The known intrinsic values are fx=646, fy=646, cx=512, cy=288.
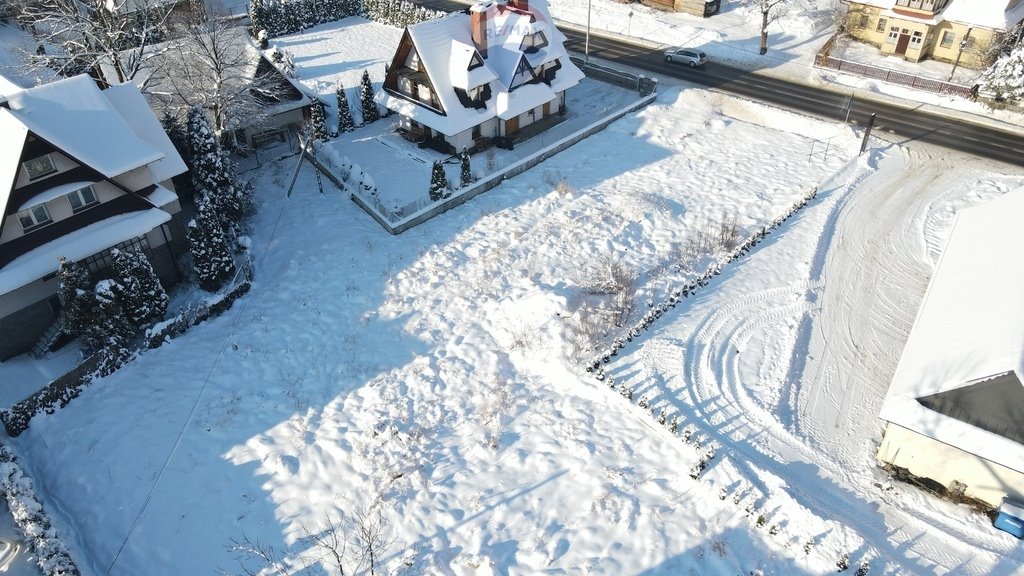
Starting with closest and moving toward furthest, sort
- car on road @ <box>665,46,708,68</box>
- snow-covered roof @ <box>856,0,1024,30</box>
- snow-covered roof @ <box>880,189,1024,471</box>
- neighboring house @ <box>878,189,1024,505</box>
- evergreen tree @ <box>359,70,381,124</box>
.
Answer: neighboring house @ <box>878,189,1024,505</box>
snow-covered roof @ <box>880,189,1024,471</box>
evergreen tree @ <box>359,70,381,124</box>
snow-covered roof @ <box>856,0,1024,30</box>
car on road @ <box>665,46,708,68</box>

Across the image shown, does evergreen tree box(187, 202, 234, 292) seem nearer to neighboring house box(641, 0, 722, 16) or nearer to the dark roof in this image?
the dark roof

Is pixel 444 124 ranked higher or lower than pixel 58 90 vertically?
lower

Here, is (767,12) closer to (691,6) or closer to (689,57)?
(689,57)

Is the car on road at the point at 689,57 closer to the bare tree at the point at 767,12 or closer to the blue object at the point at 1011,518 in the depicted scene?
the bare tree at the point at 767,12

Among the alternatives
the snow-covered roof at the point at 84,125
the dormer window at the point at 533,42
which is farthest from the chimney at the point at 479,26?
the snow-covered roof at the point at 84,125

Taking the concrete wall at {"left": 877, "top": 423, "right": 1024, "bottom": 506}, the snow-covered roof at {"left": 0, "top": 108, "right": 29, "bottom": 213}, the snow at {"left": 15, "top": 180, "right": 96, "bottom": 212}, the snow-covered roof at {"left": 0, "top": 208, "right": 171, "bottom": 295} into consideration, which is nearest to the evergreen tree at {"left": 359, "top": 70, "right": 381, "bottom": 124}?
the snow-covered roof at {"left": 0, "top": 208, "right": 171, "bottom": 295}

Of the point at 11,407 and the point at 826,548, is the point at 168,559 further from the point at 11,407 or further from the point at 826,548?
the point at 826,548

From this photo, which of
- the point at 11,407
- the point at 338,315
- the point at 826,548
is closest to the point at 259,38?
the point at 338,315

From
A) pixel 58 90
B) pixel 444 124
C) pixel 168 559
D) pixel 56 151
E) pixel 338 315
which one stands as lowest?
pixel 168 559
